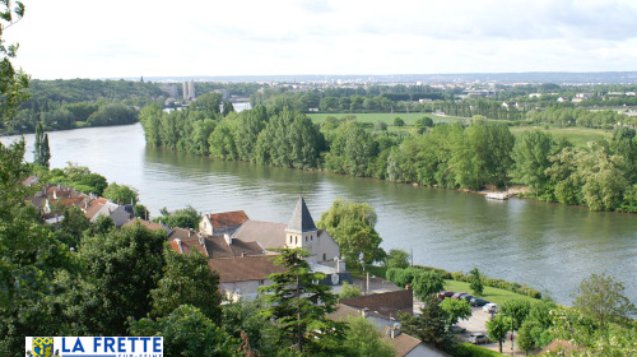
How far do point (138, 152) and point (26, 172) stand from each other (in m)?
56.7

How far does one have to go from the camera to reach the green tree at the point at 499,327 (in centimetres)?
1861

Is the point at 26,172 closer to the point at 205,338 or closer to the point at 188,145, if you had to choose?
the point at 205,338

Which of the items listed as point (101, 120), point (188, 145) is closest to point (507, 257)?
point (188, 145)

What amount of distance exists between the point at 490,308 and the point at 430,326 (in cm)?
492

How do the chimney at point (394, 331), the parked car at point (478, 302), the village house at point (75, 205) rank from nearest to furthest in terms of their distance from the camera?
the chimney at point (394, 331), the parked car at point (478, 302), the village house at point (75, 205)

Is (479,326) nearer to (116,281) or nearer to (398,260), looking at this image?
(398,260)

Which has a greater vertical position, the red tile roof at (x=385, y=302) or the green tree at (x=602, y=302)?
the green tree at (x=602, y=302)

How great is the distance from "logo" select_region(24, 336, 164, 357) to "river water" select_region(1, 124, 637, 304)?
58.9 ft

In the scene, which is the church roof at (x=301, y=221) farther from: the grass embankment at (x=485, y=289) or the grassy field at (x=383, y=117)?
the grassy field at (x=383, y=117)

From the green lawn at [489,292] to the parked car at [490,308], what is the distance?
1.30 ft

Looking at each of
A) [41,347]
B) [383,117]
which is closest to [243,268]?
[41,347]

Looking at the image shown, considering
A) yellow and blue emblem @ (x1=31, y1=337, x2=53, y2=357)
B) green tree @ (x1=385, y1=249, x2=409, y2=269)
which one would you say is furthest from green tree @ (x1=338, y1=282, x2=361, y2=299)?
yellow and blue emblem @ (x1=31, y1=337, x2=53, y2=357)

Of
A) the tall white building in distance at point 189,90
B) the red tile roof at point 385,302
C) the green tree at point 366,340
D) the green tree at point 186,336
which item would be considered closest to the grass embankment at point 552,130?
the red tile roof at point 385,302

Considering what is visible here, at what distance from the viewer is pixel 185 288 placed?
11.6 metres
